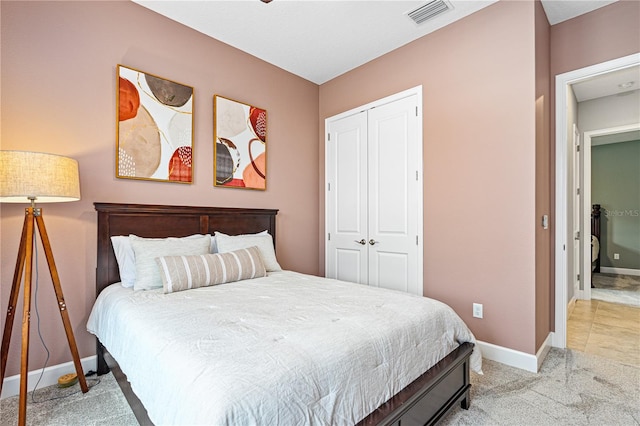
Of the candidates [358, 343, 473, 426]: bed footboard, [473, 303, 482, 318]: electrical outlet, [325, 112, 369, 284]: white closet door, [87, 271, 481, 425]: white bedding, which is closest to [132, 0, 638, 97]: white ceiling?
[325, 112, 369, 284]: white closet door

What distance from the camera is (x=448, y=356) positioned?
177cm

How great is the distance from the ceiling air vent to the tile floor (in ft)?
10.4

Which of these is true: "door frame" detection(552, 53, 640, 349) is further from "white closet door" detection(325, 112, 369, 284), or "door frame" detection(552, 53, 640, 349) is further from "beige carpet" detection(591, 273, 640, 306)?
"beige carpet" detection(591, 273, 640, 306)

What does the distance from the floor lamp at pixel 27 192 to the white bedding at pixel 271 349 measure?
0.37 m

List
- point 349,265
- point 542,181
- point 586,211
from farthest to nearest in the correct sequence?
point 586,211
point 349,265
point 542,181

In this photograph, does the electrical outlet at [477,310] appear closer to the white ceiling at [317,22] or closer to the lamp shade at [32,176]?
the white ceiling at [317,22]

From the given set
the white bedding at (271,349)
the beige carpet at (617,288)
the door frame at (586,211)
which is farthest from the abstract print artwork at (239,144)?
the beige carpet at (617,288)

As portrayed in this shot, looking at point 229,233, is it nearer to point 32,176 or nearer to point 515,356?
point 32,176

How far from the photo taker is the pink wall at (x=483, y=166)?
2395mm

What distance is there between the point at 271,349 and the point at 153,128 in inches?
87.1

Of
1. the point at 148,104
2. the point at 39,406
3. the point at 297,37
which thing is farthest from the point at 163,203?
the point at 297,37

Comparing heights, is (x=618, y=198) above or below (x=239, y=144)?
below

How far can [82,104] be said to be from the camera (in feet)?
7.45

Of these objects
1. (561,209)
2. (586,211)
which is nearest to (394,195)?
(561,209)
